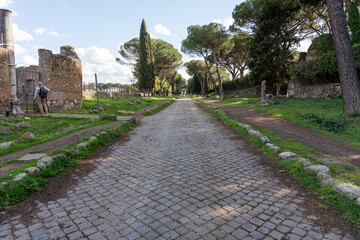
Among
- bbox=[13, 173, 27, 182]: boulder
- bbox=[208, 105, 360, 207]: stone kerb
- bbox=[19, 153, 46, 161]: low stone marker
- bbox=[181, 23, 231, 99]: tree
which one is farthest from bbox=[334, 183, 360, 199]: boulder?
bbox=[181, 23, 231, 99]: tree

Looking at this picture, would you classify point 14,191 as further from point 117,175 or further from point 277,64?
point 277,64

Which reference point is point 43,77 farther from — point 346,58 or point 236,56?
point 236,56

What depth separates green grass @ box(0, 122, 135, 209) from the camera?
320cm

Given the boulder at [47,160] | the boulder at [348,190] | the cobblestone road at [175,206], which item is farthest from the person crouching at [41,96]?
the boulder at [348,190]

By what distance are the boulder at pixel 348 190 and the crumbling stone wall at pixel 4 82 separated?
40.1ft

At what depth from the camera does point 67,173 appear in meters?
4.34

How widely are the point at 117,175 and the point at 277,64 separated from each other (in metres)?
19.8

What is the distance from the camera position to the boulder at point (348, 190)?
290 cm

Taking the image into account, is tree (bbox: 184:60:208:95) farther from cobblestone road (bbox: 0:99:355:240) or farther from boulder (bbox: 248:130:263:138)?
cobblestone road (bbox: 0:99:355:240)

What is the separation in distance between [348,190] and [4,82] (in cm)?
1243

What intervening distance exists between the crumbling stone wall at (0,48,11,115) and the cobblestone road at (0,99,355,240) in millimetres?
7851

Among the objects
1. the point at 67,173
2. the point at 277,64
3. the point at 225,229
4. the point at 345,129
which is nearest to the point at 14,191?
the point at 67,173

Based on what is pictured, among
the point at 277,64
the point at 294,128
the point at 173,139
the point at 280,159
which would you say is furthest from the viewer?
→ the point at 277,64

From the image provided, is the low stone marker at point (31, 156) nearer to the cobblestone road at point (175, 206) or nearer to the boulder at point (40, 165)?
the boulder at point (40, 165)
